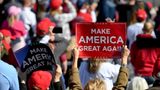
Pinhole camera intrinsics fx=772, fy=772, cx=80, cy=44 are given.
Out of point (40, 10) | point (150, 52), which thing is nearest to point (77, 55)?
point (150, 52)

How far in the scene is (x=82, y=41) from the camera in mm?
9367

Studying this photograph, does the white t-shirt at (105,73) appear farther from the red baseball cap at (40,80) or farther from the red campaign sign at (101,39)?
the red baseball cap at (40,80)

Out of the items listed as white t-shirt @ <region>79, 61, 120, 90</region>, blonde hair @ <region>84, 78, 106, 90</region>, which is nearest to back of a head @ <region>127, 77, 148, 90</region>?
white t-shirt @ <region>79, 61, 120, 90</region>

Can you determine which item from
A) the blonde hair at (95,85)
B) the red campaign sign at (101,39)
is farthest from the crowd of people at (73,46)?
the red campaign sign at (101,39)

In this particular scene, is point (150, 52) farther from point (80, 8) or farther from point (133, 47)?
point (80, 8)

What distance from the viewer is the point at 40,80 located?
818 centimetres

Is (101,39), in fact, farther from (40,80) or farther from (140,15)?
(140,15)

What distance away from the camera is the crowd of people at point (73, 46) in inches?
326

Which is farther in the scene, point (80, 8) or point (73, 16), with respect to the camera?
point (80, 8)

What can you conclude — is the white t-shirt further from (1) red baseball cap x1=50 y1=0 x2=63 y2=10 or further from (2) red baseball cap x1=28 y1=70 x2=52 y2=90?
(1) red baseball cap x1=50 y1=0 x2=63 y2=10

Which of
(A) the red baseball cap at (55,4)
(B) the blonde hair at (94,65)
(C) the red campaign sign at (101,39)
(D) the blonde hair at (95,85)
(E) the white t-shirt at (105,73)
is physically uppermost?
(C) the red campaign sign at (101,39)

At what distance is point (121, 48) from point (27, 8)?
722cm

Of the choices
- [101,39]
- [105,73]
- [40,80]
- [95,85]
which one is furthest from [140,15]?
[95,85]

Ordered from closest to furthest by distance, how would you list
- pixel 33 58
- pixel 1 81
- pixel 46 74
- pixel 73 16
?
pixel 1 81
pixel 46 74
pixel 33 58
pixel 73 16
